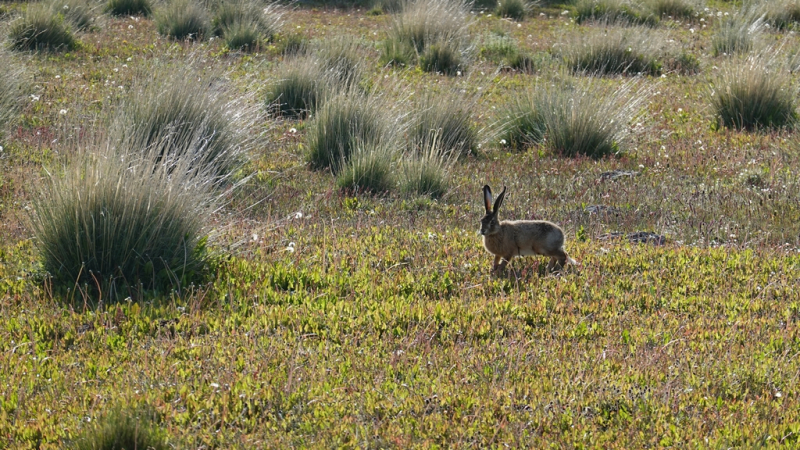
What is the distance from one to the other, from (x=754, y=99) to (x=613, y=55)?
11.8 ft

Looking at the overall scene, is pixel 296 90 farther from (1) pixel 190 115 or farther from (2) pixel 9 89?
(2) pixel 9 89

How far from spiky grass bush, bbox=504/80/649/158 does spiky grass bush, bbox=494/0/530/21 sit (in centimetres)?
1013

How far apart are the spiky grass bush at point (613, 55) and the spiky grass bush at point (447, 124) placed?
15.5 feet

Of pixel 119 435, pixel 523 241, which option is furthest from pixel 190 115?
pixel 119 435

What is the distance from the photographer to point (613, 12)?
2088cm

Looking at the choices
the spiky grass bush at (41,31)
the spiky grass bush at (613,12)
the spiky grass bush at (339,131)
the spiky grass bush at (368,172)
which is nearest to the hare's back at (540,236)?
the spiky grass bush at (368,172)

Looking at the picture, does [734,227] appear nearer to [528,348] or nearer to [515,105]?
[528,348]

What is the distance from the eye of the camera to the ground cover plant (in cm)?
451

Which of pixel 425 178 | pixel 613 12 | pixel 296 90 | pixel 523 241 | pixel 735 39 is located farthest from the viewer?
pixel 613 12

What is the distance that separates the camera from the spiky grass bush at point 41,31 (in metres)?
15.5

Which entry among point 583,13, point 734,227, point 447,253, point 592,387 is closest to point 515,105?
point 734,227

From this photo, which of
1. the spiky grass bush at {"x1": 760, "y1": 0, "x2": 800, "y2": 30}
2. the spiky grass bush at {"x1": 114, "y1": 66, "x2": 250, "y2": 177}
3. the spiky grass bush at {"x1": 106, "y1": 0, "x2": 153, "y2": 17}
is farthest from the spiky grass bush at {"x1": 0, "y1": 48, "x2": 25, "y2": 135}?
the spiky grass bush at {"x1": 760, "y1": 0, "x2": 800, "y2": 30}

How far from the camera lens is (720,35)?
58.2 ft

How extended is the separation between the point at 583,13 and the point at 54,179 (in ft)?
56.3
